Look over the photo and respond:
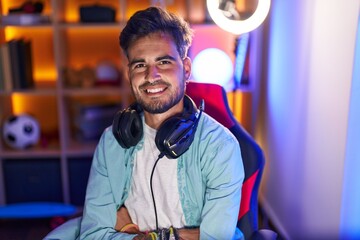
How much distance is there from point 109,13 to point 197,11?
1.96ft

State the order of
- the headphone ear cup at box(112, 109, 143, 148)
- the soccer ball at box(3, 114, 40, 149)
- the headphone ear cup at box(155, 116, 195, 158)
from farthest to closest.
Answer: the soccer ball at box(3, 114, 40, 149)
the headphone ear cup at box(112, 109, 143, 148)
the headphone ear cup at box(155, 116, 195, 158)

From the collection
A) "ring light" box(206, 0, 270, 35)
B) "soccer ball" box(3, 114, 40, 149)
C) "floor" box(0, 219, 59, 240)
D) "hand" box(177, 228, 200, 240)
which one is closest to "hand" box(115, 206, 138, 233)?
"hand" box(177, 228, 200, 240)

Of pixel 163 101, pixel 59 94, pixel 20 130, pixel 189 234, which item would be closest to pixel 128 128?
pixel 163 101

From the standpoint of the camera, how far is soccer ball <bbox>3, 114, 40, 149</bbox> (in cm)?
260

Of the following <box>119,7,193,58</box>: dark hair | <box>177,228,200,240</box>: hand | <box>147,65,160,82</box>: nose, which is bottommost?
<box>177,228,200,240</box>: hand

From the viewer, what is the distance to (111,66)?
272cm

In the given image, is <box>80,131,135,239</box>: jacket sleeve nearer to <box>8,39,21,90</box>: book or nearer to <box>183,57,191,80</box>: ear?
<box>183,57,191,80</box>: ear

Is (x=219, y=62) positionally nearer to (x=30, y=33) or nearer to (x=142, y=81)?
(x=142, y=81)

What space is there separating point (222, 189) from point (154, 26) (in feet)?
1.71

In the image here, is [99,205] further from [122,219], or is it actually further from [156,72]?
[156,72]

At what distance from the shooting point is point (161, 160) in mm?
1406

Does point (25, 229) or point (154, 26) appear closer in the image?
point (154, 26)

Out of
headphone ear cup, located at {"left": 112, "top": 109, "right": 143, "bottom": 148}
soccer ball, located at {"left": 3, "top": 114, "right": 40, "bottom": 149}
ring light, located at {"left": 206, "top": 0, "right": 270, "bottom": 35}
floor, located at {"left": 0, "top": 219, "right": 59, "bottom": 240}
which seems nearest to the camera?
headphone ear cup, located at {"left": 112, "top": 109, "right": 143, "bottom": 148}

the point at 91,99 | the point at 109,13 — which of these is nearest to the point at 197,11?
the point at 109,13
